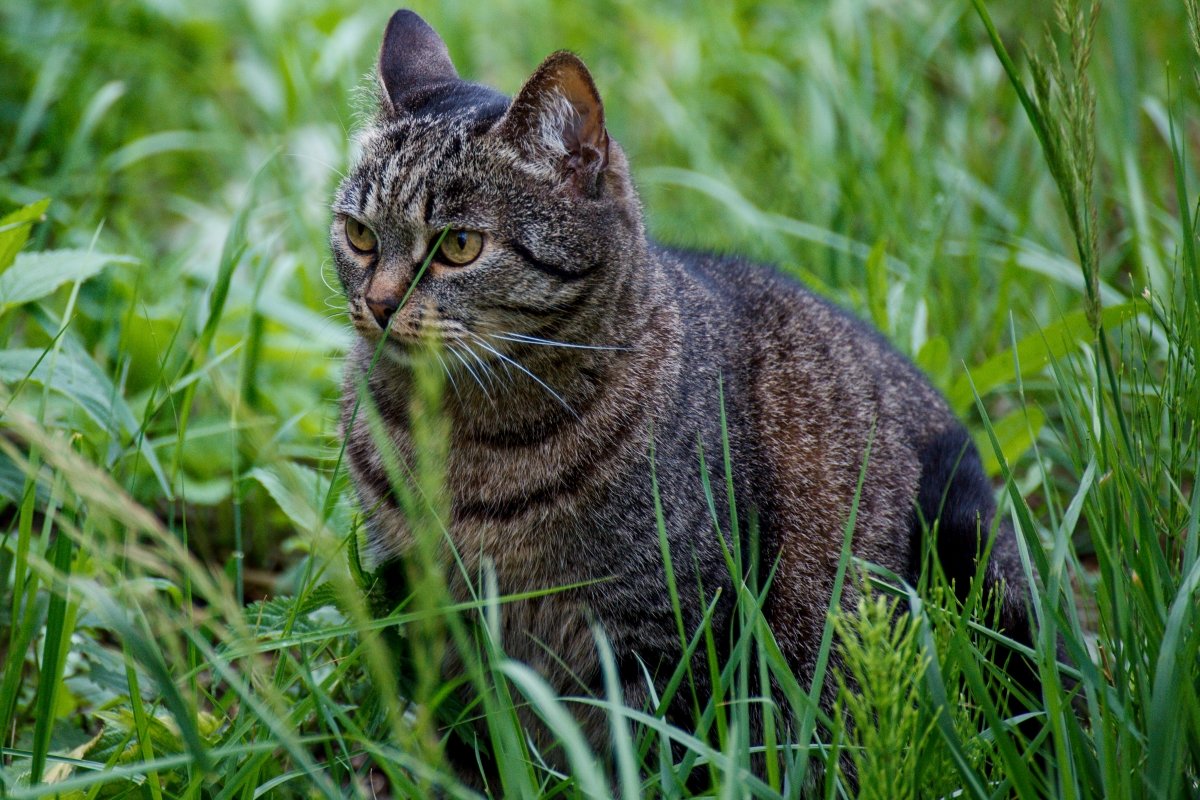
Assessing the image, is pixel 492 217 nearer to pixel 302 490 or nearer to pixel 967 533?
pixel 302 490

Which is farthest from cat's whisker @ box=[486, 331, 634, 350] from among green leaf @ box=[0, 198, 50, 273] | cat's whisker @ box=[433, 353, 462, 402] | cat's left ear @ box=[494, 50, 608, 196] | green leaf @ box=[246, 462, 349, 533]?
green leaf @ box=[0, 198, 50, 273]

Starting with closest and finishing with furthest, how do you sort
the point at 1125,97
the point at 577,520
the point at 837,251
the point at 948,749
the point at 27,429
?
1. the point at 27,429
2. the point at 948,749
3. the point at 577,520
4. the point at 837,251
5. the point at 1125,97

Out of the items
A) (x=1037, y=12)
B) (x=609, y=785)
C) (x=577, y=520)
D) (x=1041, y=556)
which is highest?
(x=1037, y=12)

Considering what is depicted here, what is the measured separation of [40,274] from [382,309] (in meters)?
0.87

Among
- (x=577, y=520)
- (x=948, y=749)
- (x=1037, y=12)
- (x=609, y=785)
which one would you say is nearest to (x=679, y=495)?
(x=577, y=520)

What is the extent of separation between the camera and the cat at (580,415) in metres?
2.48

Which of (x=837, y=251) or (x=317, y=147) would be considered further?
(x=317, y=147)

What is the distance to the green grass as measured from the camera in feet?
5.92

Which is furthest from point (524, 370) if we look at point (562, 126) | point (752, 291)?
point (752, 291)

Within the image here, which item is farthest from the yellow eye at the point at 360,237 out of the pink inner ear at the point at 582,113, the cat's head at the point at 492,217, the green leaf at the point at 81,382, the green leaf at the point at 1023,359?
the green leaf at the point at 1023,359

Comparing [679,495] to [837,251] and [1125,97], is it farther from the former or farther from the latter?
[1125,97]

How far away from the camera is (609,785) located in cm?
256

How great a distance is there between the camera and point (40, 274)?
2.68 metres

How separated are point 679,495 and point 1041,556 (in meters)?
0.80
